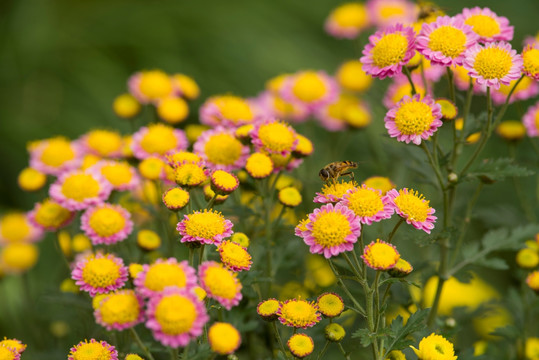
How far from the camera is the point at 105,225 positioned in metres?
1.57

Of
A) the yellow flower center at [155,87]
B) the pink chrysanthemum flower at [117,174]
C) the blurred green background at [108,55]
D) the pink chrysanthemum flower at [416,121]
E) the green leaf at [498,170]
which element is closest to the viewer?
the pink chrysanthemum flower at [416,121]

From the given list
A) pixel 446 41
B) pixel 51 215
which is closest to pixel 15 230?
pixel 51 215

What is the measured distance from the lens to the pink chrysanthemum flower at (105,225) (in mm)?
1567

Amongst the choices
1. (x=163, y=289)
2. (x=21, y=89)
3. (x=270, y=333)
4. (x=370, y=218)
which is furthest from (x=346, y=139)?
(x=21, y=89)

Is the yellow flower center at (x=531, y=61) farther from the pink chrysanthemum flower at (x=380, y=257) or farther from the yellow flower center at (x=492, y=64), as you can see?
the pink chrysanthemum flower at (x=380, y=257)

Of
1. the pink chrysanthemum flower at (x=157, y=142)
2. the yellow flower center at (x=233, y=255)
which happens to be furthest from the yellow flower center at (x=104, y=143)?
the yellow flower center at (x=233, y=255)

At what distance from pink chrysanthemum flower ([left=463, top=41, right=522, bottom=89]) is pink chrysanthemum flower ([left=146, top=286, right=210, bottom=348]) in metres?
0.87

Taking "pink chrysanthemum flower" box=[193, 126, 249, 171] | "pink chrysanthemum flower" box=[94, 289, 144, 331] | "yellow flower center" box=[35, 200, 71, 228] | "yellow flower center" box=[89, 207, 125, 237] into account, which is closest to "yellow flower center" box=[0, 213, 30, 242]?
"yellow flower center" box=[35, 200, 71, 228]

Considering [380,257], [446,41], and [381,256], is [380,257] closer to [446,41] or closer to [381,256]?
[381,256]

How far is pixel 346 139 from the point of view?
2543mm

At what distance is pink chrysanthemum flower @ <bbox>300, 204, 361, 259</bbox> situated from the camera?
4.10 ft

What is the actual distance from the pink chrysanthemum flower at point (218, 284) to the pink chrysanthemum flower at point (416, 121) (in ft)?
1.78

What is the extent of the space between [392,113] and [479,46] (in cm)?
29

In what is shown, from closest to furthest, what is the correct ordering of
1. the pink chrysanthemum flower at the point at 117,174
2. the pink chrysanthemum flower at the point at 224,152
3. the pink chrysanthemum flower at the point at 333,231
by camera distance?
the pink chrysanthemum flower at the point at 333,231 < the pink chrysanthemum flower at the point at 224,152 < the pink chrysanthemum flower at the point at 117,174
